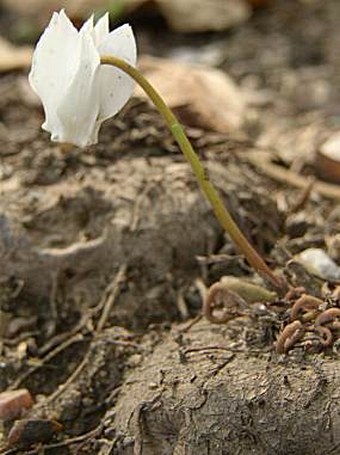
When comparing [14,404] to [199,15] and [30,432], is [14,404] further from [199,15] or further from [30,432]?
[199,15]

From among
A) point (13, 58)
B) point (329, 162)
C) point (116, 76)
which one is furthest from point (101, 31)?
point (13, 58)

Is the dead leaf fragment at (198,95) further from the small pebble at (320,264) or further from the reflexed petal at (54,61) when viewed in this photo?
the reflexed petal at (54,61)

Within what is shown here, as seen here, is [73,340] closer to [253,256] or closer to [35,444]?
[35,444]

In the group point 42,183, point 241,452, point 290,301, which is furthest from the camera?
point 42,183

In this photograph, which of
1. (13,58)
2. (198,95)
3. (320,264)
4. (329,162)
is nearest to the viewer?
(320,264)

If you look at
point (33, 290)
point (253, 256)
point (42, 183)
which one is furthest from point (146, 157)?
point (253, 256)

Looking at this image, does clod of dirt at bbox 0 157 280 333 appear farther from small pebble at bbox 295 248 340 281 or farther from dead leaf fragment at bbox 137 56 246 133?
dead leaf fragment at bbox 137 56 246 133

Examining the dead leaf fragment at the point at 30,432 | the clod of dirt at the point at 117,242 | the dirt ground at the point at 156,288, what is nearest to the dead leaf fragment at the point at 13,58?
the dirt ground at the point at 156,288
